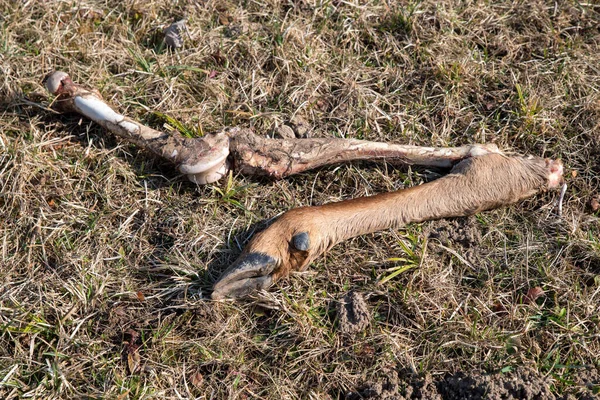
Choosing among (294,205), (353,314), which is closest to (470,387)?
(353,314)

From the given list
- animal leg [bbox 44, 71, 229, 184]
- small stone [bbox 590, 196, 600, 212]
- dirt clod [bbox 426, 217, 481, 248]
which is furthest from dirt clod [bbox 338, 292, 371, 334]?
small stone [bbox 590, 196, 600, 212]

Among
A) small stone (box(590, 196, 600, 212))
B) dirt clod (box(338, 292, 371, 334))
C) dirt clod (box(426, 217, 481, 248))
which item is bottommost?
dirt clod (box(338, 292, 371, 334))

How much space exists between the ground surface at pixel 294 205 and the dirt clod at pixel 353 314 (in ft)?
0.05

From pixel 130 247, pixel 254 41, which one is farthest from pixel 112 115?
pixel 254 41

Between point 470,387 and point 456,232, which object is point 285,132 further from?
point 470,387

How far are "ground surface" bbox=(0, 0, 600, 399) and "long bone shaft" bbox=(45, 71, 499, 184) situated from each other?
99mm

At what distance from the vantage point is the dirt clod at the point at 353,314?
3205mm

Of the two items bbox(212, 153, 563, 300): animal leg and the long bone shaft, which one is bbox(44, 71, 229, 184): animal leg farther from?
bbox(212, 153, 563, 300): animal leg

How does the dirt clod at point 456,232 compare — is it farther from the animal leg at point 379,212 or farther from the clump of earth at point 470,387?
the clump of earth at point 470,387

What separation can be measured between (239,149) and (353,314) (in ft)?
3.54

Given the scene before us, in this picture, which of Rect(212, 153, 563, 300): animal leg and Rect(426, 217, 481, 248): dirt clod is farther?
Rect(426, 217, 481, 248): dirt clod

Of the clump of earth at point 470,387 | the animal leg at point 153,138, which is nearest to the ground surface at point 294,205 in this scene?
the clump of earth at point 470,387

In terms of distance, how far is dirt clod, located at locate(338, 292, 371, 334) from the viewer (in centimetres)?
321

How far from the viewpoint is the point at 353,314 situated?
128 inches
